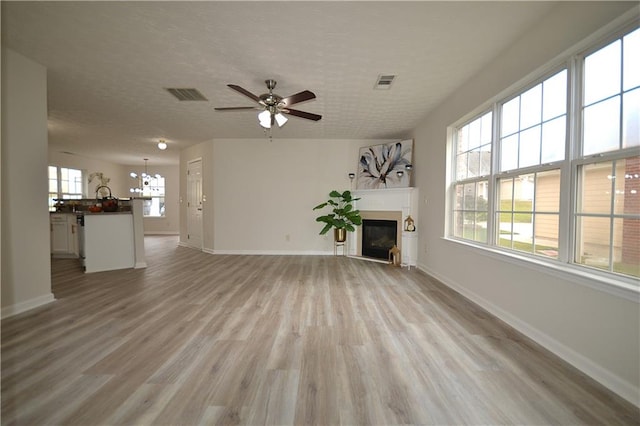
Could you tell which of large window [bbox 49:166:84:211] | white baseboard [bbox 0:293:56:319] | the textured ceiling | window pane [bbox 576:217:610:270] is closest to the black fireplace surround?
the textured ceiling

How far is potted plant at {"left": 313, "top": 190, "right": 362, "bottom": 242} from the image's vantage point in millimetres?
5285

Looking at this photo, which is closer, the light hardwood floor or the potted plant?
the light hardwood floor

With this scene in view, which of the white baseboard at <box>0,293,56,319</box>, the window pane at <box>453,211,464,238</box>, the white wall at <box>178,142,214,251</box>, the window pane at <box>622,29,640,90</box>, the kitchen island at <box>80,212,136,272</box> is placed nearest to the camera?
the window pane at <box>622,29,640,90</box>

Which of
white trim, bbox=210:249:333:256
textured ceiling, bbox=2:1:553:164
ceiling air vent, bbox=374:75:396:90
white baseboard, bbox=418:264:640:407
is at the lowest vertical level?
white trim, bbox=210:249:333:256

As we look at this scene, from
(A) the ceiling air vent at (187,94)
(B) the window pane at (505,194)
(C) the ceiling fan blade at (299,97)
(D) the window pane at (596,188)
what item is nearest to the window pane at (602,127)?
(D) the window pane at (596,188)

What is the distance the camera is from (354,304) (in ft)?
9.37

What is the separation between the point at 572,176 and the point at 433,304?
172 centimetres

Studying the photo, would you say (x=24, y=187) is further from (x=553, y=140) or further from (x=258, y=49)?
(x=553, y=140)

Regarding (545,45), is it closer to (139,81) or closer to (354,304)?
(354,304)

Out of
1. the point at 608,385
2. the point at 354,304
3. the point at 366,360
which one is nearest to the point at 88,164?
the point at 354,304

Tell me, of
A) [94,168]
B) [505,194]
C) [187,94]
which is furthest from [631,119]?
[94,168]

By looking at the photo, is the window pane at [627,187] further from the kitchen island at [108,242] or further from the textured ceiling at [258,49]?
the kitchen island at [108,242]

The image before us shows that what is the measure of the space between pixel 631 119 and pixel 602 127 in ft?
0.54

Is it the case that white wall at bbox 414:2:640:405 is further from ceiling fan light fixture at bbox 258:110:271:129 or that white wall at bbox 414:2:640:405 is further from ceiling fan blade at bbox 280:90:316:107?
ceiling fan light fixture at bbox 258:110:271:129
